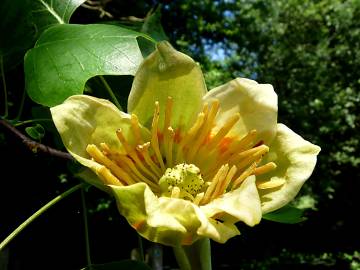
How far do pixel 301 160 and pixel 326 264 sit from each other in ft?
36.0

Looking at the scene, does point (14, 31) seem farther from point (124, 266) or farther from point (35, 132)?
point (124, 266)

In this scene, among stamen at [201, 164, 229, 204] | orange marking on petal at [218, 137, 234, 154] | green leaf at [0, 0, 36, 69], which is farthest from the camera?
green leaf at [0, 0, 36, 69]

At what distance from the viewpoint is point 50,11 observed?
1.24 m

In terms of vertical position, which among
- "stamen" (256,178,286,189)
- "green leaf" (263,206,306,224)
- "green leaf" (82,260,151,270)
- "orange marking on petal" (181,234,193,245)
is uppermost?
"stamen" (256,178,286,189)

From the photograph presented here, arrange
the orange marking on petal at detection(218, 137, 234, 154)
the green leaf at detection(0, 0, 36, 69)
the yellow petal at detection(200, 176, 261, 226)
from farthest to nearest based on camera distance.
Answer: the green leaf at detection(0, 0, 36, 69) < the orange marking on petal at detection(218, 137, 234, 154) < the yellow petal at detection(200, 176, 261, 226)

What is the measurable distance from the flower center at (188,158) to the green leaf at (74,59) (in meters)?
0.13

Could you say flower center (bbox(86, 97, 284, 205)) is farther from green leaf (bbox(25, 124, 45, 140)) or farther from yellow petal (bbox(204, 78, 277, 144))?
green leaf (bbox(25, 124, 45, 140))

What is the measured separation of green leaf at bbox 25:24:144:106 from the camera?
3.12 ft

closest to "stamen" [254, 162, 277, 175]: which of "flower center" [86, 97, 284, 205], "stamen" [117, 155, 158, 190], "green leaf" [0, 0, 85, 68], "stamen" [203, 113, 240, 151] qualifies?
"flower center" [86, 97, 284, 205]

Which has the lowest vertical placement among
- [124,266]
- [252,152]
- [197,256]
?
[124,266]

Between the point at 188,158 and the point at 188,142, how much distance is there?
0.04 m

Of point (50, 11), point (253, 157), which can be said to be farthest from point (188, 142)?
point (50, 11)

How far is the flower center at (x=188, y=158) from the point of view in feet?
2.67

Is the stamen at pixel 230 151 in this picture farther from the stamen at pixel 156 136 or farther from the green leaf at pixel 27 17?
the green leaf at pixel 27 17
